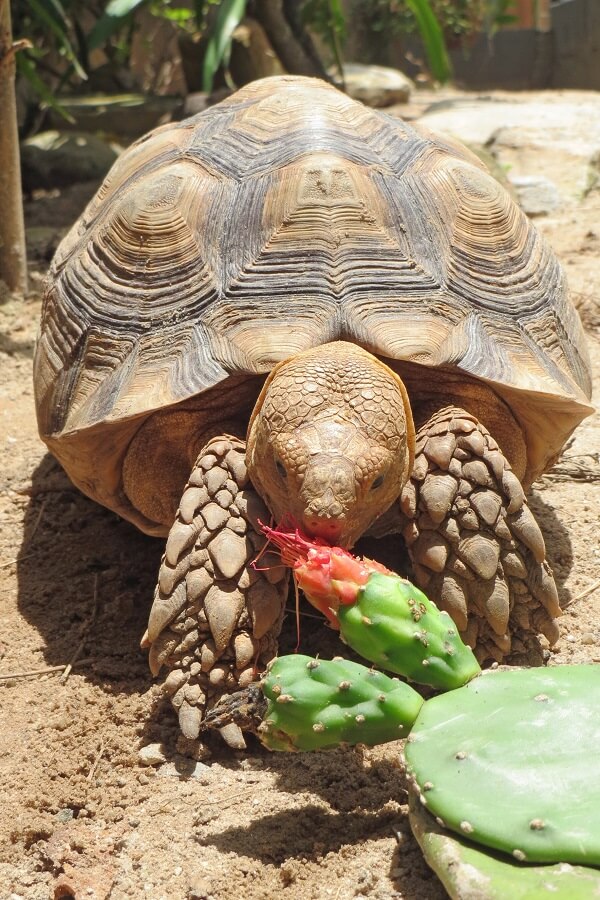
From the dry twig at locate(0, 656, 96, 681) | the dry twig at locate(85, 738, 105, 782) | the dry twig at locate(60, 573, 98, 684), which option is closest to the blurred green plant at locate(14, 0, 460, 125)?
the dry twig at locate(60, 573, 98, 684)

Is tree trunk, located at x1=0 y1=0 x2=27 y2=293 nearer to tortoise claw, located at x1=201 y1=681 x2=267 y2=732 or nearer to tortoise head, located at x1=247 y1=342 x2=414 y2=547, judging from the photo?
tortoise head, located at x1=247 y1=342 x2=414 y2=547

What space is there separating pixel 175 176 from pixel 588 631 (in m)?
1.84

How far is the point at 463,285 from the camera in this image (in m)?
3.06

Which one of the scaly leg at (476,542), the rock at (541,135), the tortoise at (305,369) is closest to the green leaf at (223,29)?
the rock at (541,135)

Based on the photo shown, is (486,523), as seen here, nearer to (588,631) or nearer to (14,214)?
(588,631)

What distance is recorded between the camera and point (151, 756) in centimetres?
262

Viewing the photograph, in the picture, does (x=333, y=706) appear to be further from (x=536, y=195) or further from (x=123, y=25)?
(x=123, y=25)

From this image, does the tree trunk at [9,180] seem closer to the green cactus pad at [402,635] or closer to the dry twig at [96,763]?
the dry twig at [96,763]

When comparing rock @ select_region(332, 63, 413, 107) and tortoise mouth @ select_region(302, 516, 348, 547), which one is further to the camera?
rock @ select_region(332, 63, 413, 107)

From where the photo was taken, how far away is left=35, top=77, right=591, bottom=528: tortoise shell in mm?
2887

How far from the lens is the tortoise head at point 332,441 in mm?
2426

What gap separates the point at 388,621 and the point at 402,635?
4cm

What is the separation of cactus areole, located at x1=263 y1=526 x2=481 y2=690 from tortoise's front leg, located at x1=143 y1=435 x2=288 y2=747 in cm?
39

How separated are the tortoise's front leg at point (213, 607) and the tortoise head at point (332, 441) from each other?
0.43 ft
